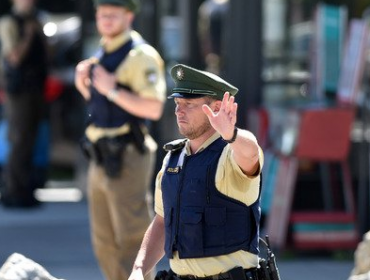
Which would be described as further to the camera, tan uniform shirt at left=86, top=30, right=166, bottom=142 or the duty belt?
tan uniform shirt at left=86, top=30, right=166, bottom=142

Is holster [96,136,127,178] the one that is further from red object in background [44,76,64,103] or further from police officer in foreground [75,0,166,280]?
red object in background [44,76,64,103]

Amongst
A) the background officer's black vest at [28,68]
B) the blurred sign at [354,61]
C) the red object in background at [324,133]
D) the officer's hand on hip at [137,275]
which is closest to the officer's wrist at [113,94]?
the officer's hand on hip at [137,275]

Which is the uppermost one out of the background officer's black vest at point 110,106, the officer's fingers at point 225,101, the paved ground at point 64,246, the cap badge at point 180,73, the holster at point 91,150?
the cap badge at point 180,73

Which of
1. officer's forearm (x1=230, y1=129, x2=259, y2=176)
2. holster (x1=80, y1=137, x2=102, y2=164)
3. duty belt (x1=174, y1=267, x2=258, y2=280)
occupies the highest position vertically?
officer's forearm (x1=230, y1=129, x2=259, y2=176)

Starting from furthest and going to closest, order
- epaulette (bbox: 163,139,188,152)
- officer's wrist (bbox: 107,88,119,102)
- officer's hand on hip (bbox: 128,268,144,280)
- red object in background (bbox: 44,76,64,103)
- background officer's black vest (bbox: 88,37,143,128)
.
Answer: red object in background (bbox: 44,76,64,103) → background officer's black vest (bbox: 88,37,143,128) → officer's wrist (bbox: 107,88,119,102) → epaulette (bbox: 163,139,188,152) → officer's hand on hip (bbox: 128,268,144,280)

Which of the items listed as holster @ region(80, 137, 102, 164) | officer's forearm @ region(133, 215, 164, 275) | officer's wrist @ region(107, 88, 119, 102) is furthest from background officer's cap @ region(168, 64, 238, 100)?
holster @ region(80, 137, 102, 164)

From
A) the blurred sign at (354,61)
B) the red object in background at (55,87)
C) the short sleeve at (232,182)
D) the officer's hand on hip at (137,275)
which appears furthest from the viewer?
the red object in background at (55,87)

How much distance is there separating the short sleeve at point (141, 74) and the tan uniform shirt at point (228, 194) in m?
1.99

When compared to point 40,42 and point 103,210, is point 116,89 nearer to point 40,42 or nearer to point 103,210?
point 103,210

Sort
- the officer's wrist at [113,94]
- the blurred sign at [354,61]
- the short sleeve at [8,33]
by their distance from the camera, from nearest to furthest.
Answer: the officer's wrist at [113,94] → the blurred sign at [354,61] → the short sleeve at [8,33]

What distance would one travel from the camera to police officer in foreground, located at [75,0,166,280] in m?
6.60

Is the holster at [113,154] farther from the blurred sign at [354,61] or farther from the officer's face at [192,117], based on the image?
Result: the blurred sign at [354,61]

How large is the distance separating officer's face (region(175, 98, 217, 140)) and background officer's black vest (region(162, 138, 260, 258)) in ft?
0.29

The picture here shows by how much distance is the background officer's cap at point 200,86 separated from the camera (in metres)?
4.62
